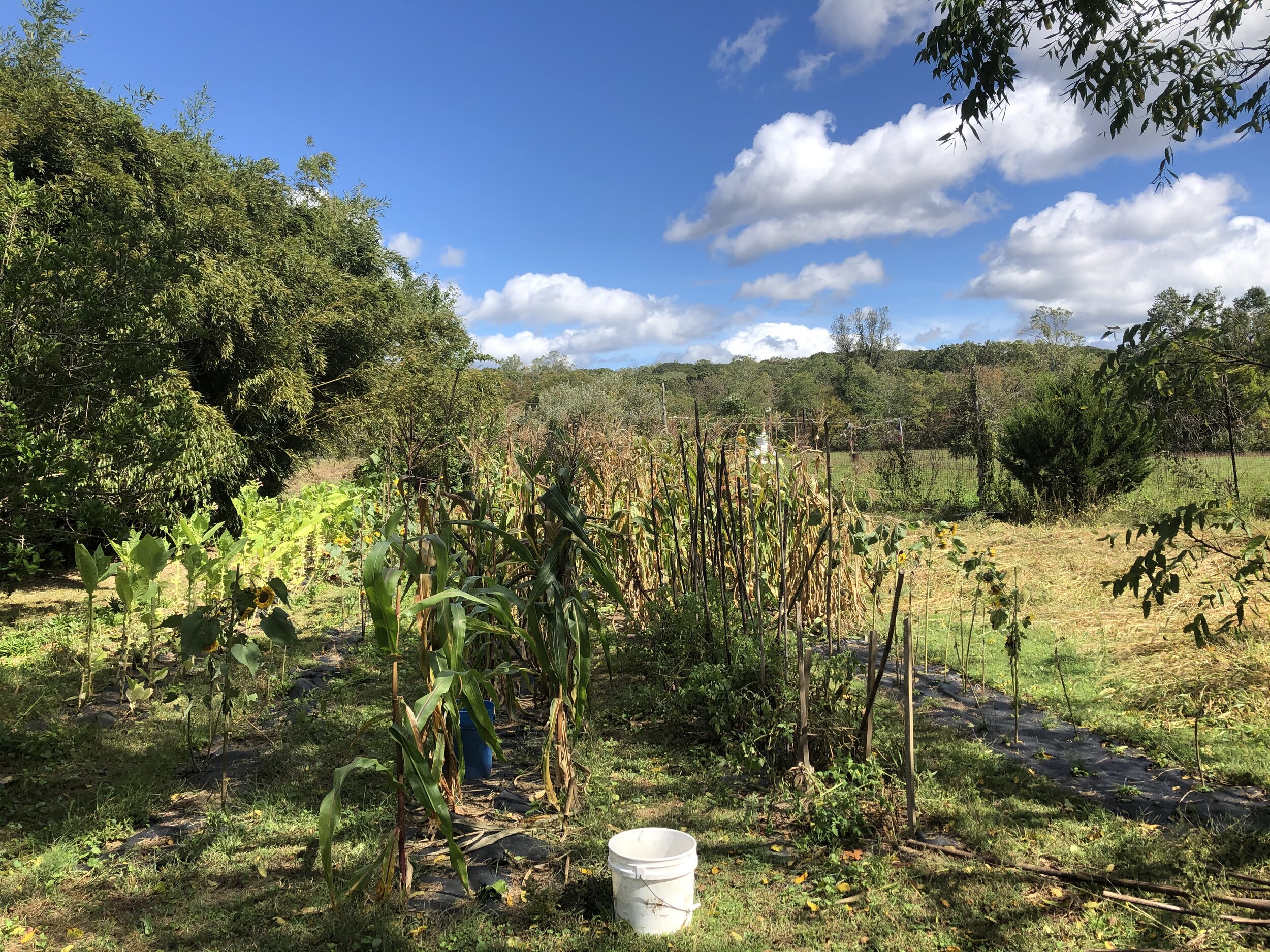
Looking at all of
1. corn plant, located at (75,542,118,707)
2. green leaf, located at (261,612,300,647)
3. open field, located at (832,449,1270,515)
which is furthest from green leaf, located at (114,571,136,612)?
open field, located at (832,449,1270,515)

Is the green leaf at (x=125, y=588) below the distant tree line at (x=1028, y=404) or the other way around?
below

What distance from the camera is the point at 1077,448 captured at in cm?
887

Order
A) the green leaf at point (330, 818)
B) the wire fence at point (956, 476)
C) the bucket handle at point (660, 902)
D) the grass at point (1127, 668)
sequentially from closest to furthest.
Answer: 1. the green leaf at point (330, 818)
2. the bucket handle at point (660, 902)
3. the grass at point (1127, 668)
4. the wire fence at point (956, 476)

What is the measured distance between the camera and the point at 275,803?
256 centimetres

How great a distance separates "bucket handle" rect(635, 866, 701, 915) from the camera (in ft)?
5.92

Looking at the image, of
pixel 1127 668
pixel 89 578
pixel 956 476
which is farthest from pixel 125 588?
pixel 956 476

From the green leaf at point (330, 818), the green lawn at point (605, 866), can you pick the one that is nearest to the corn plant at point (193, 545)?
the green lawn at point (605, 866)

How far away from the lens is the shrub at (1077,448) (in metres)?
8.67

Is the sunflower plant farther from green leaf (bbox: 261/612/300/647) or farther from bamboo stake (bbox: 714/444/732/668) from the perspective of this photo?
bamboo stake (bbox: 714/444/732/668)

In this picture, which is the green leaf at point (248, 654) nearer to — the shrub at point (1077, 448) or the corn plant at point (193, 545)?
the corn plant at point (193, 545)

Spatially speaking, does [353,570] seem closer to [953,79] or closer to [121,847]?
[121,847]

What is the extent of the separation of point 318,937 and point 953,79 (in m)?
3.48

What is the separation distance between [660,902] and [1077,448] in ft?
29.2

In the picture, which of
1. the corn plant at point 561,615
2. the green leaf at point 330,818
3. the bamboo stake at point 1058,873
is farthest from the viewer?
the corn plant at point 561,615
